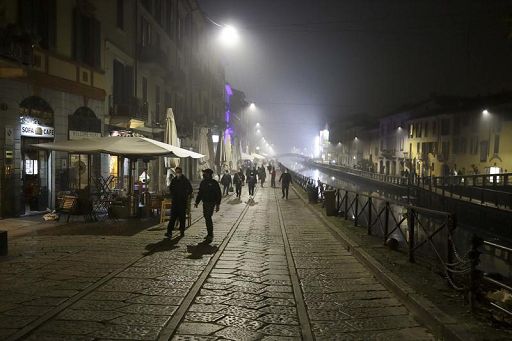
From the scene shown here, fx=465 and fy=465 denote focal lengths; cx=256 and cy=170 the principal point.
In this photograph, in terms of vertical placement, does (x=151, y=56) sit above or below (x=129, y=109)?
above

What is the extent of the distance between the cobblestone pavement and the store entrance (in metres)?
4.67

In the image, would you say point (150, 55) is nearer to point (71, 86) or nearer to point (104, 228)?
point (71, 86)

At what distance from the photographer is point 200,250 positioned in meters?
9.85

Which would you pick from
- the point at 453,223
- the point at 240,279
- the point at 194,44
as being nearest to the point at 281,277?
the point at 240,279

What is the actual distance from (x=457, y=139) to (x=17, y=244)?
4867cm

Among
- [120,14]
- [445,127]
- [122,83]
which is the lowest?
[122,83]

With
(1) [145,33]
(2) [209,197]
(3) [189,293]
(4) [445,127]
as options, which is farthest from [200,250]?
(4) [445,127]

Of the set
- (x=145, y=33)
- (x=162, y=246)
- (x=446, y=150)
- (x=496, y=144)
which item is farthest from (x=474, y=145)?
(x=162, y=246)

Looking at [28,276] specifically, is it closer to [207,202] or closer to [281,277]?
[281,277]

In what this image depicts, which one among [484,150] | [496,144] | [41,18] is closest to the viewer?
[41,18]

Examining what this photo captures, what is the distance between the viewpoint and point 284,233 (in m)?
12.9

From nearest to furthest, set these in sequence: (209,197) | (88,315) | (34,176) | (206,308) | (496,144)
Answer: (88,315), (206,308), (209,197), (34,176), (496,144)

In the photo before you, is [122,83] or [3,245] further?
[122,83]

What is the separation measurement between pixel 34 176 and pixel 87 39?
614 centimetres
